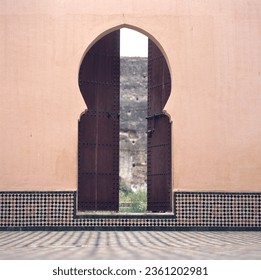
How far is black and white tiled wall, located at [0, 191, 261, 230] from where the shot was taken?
7480 mm

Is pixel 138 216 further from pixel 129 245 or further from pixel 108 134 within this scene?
pixel 129 245

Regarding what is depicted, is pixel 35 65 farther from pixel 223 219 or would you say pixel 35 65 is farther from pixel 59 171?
pixel 223 219

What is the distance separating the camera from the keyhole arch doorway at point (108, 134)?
8.77 m

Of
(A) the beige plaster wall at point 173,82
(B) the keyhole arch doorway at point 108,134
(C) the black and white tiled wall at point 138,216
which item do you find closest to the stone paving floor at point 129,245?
(C) the black and white tiled wall at point 138,216

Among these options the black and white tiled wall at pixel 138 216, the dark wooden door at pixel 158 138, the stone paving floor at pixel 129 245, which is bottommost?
the stone paving floor at pixel 129 245

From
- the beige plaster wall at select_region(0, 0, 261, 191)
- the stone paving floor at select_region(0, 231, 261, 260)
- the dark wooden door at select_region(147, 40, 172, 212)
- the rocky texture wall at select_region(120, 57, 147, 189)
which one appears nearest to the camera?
the stone paving floor at select_region(0, 231, 261, 260)

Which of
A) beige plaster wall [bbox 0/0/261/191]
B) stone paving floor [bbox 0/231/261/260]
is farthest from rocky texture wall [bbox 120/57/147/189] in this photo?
stone paving floor [bbox 0/231/261/260]

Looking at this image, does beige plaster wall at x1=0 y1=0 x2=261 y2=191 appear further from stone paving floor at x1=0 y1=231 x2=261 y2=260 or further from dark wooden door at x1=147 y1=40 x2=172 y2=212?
dark wooden door at x1=147 y1=40 x2=172 y2=212

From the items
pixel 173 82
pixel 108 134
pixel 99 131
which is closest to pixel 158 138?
pixel 108 134

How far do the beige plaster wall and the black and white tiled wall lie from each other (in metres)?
0.13

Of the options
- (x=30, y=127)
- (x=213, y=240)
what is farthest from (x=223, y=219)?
(x=30, y=127)

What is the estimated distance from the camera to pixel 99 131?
8969 mm

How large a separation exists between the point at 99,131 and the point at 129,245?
3.57m

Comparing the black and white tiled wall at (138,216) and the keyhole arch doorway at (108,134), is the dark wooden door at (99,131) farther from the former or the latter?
the black and white tiled wall at (138,216)
